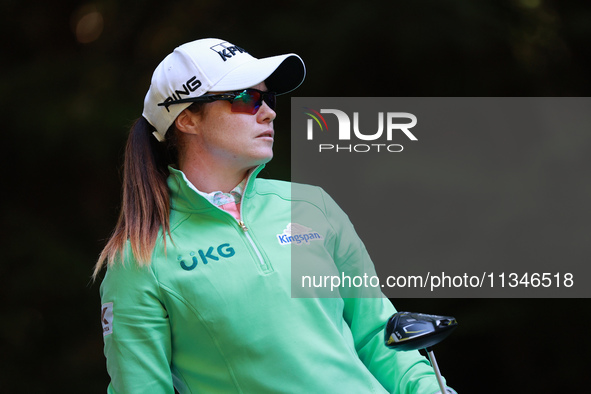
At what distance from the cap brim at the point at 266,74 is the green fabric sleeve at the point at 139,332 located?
487mm

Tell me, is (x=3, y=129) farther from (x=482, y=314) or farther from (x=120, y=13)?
(x=482, y=314)

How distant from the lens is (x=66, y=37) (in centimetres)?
366

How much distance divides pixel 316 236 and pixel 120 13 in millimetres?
2314

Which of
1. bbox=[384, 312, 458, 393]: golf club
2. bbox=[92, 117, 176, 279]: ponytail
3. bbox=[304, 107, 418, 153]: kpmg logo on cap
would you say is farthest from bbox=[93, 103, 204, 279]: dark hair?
bbox=[304, 107, 418, 153]: kpmg logo on cap

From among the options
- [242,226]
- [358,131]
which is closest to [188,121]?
[242,226]

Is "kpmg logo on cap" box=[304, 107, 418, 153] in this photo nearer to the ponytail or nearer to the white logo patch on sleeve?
the ponytail

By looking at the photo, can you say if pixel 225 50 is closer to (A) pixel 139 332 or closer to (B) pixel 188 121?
(B) pixel 188 121

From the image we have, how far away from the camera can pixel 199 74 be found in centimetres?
173

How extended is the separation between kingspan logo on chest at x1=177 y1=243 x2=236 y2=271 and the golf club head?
16.4 inches

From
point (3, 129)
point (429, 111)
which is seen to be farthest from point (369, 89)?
point (3, 129)

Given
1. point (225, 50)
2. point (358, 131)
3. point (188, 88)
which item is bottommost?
point (188, 88)

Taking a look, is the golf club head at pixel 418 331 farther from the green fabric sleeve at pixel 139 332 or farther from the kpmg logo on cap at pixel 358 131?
the kpmg logo on cap at pixel 358 131

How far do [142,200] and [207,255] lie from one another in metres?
0.21

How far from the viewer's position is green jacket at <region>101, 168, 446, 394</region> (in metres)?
1.56
